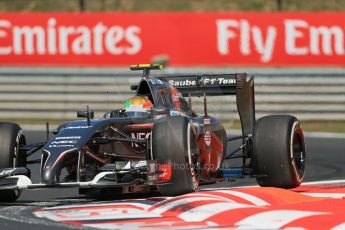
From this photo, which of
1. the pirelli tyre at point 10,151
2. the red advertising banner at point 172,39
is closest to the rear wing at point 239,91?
the pirelli tyre at point 10,151

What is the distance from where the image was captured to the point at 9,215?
9.64m

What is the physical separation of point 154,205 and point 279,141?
1.65 metres

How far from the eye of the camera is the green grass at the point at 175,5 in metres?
29.4

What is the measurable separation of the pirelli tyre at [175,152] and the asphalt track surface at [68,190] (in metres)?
1.17

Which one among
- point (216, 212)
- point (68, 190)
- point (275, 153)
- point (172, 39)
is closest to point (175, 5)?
point (172, 39)

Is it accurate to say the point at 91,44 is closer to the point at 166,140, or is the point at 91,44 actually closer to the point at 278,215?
the point at 166,140

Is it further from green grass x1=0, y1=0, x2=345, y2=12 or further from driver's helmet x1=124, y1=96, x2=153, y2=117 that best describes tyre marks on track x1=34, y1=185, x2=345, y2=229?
green grass x1=0, y1=0, x2=345, y2=12

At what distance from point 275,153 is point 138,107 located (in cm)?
145

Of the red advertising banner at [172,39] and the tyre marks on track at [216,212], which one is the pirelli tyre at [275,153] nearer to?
the tyre marks on track at [216,212]

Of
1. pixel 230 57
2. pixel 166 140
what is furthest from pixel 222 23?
pixel 166 140

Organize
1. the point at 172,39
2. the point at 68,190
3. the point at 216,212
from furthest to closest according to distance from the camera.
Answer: the point at 172,39 → the point at 68,190 → the point at 216,212

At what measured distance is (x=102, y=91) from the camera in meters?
20.0

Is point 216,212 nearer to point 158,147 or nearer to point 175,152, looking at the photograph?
point 175,152

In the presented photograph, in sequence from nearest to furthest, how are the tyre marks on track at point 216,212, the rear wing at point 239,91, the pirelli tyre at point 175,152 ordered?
1. the tyre marks on track at point 216,212
2. the pirelli tyre at point 175,152
3. the rear wing at point 239,91
